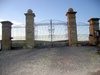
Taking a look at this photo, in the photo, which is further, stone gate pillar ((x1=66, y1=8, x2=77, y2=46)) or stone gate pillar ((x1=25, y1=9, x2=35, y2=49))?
stone gate pillar ((x1=66, y1=8, x2=77, y2=46))

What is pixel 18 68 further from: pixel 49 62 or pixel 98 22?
pixel 98 22

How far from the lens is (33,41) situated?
1287 cm

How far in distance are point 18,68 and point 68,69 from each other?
259 cm

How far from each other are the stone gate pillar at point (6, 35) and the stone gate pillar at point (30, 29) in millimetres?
1829

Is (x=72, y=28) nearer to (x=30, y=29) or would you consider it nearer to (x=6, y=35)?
(x=30, y=29)

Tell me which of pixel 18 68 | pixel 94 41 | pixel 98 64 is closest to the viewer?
pixel 18 68

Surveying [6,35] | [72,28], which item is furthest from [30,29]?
[72,28]

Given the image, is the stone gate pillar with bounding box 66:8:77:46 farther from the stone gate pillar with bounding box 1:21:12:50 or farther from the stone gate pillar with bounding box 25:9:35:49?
the stone gate pillar with bounding box 1:21:12:50

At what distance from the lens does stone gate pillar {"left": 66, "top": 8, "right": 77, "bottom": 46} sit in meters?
13.0

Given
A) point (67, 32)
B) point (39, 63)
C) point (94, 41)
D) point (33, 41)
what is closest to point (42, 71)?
point (39, 63)

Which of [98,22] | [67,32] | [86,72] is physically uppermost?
[98,22]

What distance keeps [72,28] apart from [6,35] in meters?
6.52

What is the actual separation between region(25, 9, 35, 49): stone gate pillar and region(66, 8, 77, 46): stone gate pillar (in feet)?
11.9

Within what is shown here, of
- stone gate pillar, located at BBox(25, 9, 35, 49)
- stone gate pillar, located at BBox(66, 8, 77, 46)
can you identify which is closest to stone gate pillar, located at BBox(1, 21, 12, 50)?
stone gate pillar, located at BBox(25, 9, 35, 49)
